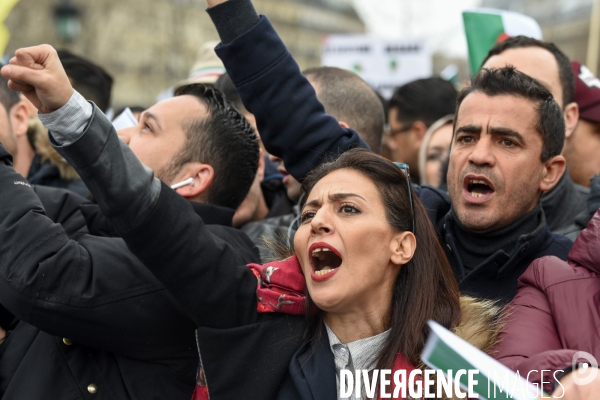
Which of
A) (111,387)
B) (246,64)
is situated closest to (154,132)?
(246,64)

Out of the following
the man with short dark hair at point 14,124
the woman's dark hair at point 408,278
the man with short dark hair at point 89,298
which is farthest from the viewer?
the man with short dark hair at point 14,124

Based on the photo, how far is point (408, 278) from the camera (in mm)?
2961

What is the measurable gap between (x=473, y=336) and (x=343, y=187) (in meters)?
0.68

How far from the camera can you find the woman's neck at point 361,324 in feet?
9.51

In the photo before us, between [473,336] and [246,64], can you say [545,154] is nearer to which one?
[473,336]

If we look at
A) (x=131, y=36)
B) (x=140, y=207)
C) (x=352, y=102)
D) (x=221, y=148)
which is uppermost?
(x=140, y=207)

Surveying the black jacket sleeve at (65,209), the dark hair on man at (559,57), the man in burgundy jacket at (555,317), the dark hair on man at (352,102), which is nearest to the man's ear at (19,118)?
the black jacket sleeve at (65,209)

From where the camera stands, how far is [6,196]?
2943 millimetres

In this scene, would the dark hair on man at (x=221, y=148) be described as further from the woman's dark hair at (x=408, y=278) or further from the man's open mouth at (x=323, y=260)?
the man's open mouth at (x=323, y=260)

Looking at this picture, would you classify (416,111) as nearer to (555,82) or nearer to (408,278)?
(555,82)

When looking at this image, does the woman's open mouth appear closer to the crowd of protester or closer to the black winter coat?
the crowd of protester

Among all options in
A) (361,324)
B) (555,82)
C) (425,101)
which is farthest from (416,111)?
(361,324)

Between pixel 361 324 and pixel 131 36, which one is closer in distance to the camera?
pixel 361 324

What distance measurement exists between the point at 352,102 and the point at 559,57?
1.09 m
